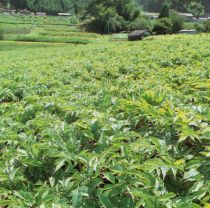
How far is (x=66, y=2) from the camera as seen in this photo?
150250 millimetres

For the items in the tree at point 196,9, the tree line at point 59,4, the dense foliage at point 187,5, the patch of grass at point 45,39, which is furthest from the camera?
the tree line at point 59,4

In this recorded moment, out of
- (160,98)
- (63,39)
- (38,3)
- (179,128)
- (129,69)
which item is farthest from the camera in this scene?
(38,3)

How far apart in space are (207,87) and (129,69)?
319 centimetres

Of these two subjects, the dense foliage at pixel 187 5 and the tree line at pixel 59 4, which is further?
the tree line at pixel 59 4

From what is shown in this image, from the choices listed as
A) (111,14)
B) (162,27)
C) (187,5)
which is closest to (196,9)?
(187,5)

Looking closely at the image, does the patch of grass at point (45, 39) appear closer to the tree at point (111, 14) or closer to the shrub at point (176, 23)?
the shrub at point (176, 23)

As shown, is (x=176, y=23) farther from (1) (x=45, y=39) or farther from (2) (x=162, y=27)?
(1) (x=45, y=39)

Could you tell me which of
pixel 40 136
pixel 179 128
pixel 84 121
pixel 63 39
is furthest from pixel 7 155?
pixel 63 39

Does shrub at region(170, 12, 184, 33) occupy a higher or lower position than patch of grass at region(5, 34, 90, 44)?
higher

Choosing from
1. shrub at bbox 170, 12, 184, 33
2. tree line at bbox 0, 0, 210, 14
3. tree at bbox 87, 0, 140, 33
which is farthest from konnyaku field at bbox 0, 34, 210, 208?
tree line at bbox 0, 0, 210, 14

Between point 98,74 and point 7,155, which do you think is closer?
point 7,155

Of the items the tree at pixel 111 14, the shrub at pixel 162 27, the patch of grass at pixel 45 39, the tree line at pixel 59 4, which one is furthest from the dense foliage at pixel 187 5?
the patch of grass at pixel 45 39

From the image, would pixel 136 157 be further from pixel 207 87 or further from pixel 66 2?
pixel 66 2

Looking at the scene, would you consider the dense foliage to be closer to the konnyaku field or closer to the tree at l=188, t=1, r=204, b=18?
the tree at l=188, t=1, r=204, b=18
